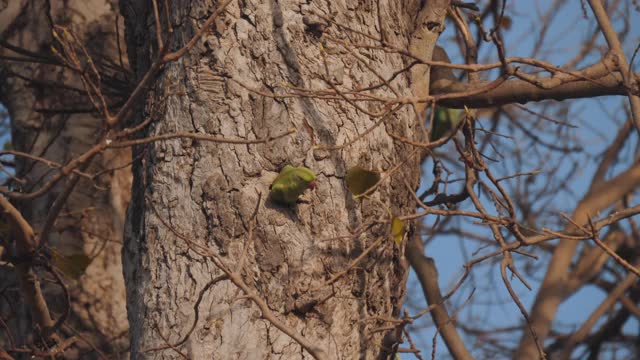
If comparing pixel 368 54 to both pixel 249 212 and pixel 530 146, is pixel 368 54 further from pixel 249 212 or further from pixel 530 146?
pixel 530 146

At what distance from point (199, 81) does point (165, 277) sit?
47cm

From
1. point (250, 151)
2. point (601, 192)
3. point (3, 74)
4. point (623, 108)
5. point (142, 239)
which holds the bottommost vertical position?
point (142, 239)

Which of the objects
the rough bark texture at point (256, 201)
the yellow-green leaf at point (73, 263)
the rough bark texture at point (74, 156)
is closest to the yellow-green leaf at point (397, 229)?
the rough bark texture at point (256, 201)

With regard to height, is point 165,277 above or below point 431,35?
below

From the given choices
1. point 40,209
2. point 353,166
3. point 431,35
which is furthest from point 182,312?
point 40,209

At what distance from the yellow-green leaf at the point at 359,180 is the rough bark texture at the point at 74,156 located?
5.55ft

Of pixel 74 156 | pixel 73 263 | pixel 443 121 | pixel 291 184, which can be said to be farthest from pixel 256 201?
pixel 74 156

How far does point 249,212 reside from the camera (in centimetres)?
175

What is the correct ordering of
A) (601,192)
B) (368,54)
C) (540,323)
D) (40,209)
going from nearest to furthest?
(368,54), (40,209), (540,323), (601,192)

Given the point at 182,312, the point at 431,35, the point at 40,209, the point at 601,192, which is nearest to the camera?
the point at 182,312

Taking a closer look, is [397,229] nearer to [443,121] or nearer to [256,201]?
[256,201]

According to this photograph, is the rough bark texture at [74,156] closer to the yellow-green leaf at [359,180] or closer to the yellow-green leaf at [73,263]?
the yellow-green leaf at [73,263]

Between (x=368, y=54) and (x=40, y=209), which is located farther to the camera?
(x=40, y=209)

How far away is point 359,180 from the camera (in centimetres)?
183
